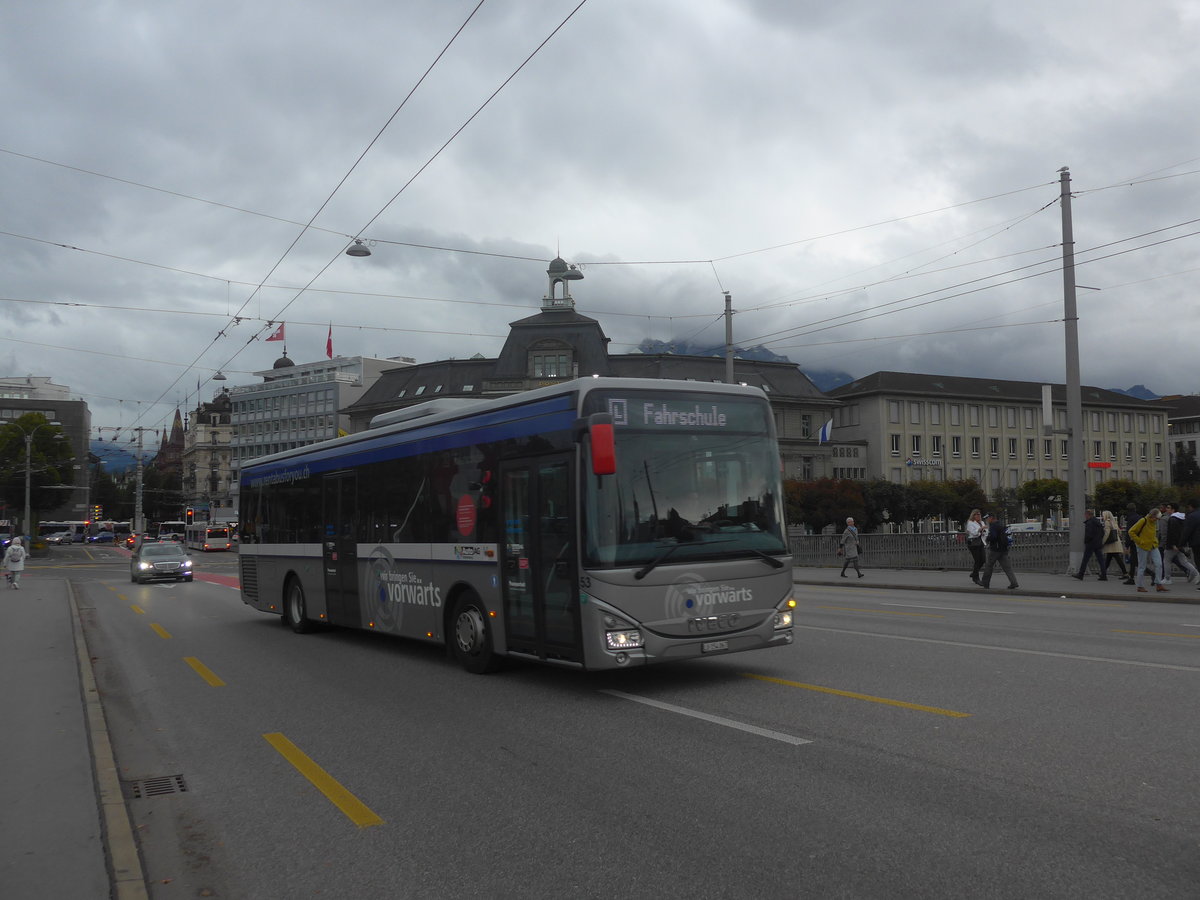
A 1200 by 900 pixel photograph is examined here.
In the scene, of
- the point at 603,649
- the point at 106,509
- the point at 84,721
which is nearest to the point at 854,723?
the point at 603,649

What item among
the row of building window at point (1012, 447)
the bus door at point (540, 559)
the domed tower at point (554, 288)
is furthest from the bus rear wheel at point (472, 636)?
the row of building window at point (1012, 447)

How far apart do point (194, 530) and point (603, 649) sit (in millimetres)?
96428

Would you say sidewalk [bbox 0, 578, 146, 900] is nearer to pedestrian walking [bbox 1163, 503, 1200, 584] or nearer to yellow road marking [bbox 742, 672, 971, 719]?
yellow road marking [bbox 742, 672, 971, 719]

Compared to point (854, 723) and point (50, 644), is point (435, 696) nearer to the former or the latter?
point (854, 723)

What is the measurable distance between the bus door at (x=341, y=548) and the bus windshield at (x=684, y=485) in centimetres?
587

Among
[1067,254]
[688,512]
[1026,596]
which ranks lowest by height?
[1026,596]

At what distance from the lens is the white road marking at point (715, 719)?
23.9ft

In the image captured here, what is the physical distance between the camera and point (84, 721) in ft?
28.2

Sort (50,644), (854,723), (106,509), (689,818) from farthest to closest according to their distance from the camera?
→ 1. (106,509)
2. (50,644)
3. (854,723)
4. (689,818)

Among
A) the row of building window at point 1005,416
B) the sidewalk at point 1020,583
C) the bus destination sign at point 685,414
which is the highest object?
the row of building window at point 1005,416

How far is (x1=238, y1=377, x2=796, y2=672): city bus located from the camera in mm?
9000

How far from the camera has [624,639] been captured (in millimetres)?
8914

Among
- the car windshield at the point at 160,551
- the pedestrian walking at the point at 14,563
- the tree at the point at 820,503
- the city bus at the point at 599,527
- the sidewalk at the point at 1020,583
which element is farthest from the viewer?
the tree at the point at 820,503

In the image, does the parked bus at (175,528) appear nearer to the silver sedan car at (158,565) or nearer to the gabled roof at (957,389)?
the gabled roof at (957,389)
